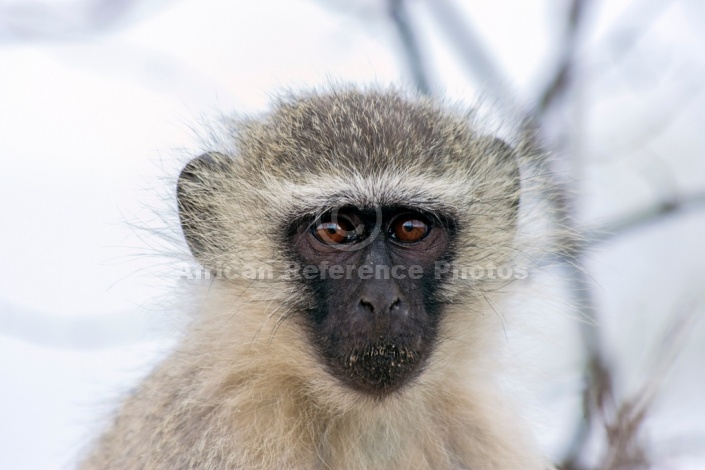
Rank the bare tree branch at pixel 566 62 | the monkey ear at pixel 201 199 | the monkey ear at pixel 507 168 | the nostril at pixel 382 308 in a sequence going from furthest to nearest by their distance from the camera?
the bare tree branch at pixel 566 62 < the monkey ear at pixel 507 168 < the monkey ear at pixel 201 199 < the nostril at pixel 382 308

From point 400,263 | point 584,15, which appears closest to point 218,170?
point 400,263

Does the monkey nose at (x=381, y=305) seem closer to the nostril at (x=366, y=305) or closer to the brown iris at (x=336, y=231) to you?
the nostril at (x=366, y=305)

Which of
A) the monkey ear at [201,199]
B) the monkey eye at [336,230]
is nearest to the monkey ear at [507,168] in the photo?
the monkey eye at [336,230]

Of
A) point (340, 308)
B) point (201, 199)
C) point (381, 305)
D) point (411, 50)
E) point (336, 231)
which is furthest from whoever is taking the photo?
point (411, 50)

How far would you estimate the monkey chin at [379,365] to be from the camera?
2850 millimetres

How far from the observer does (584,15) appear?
4156 millimetres

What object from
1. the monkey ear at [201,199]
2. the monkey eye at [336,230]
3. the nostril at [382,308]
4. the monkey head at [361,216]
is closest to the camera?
the nostril at [382,308]

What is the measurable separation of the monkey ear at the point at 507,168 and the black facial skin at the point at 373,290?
429 mm

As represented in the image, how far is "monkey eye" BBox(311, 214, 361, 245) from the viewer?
3055 millimetres

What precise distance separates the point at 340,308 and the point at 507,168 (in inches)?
45.6

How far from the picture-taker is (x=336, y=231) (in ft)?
10.1

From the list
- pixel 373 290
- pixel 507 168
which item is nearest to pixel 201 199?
pixel 373 290

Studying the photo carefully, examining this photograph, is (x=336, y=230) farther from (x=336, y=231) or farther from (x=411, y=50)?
(x=411, y=50)

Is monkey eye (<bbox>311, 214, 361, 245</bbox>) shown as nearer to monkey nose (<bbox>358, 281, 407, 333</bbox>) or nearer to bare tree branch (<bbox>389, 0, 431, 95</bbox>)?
monkey nose (<bbox>358, 281, 407, 333</bbox>)
